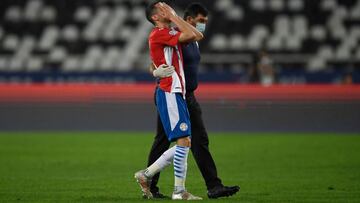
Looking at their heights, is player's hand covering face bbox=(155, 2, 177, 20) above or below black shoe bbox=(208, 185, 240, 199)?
above

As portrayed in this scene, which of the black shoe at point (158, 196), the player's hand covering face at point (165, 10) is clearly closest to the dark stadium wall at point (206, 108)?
the black shoe at point (158, 196)

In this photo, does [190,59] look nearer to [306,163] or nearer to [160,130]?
[160,130]

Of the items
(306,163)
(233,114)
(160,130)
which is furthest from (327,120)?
(160,130)

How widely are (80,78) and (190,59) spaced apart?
62.5 feet

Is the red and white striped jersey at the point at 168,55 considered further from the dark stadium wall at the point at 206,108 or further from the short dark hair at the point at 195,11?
the dark stadium wall at the point at 206,108

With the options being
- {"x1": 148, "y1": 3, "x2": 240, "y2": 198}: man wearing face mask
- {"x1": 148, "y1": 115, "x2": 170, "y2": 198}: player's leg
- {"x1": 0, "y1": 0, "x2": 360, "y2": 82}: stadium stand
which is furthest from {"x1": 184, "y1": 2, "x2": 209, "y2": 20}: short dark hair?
{"x1": 0, "y1": 0, "x2": 360, "y2": 82}: stadium stand

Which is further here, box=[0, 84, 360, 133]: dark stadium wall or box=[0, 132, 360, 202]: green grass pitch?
box=[0, 84, 360, 133]: dark stadium wall

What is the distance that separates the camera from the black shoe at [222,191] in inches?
403

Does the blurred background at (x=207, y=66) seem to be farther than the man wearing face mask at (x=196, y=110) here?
Yes

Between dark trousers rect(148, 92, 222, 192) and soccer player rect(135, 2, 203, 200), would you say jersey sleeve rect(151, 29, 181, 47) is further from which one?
dark trousers rect(148, 92, 222, 192)

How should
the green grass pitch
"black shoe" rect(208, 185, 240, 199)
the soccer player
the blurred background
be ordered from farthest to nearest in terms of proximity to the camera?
the blurred background < the green grass pitch < "black shoe" rect(208, 185, 240, 199) < the soccer player

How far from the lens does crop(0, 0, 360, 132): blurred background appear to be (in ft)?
→ 75.5

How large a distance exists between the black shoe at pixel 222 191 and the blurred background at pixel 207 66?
12466mm

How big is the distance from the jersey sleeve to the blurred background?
1300cm
